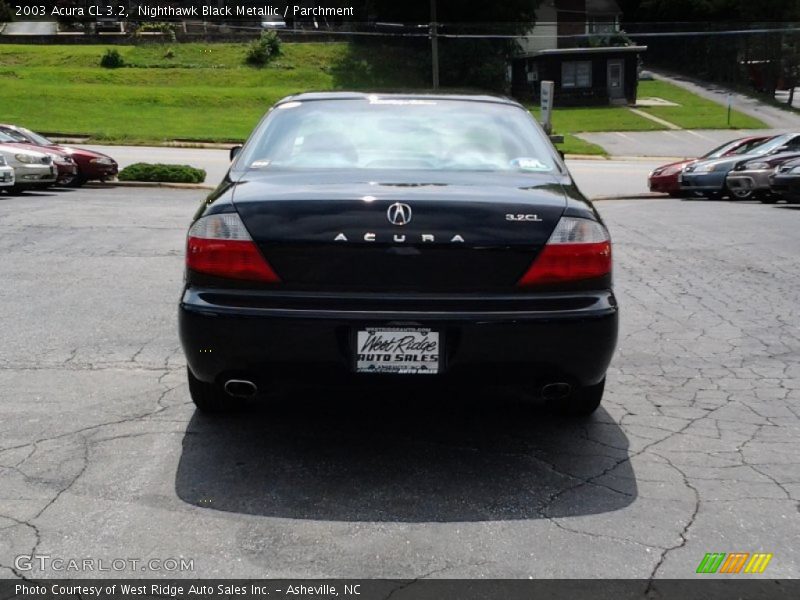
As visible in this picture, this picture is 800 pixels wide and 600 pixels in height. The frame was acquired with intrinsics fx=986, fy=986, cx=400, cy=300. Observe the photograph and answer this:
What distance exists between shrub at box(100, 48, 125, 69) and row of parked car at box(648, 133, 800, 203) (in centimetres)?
4447

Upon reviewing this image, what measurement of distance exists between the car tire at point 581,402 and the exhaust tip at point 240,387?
160cm

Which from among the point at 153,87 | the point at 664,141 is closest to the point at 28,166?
the point at 664,141

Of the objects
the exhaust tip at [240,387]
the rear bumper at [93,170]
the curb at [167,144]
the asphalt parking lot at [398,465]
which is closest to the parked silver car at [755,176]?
the asphalt parking lot at [398,465]

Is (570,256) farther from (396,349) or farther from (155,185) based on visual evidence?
(155,185)

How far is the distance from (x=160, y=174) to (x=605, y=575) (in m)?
19.6

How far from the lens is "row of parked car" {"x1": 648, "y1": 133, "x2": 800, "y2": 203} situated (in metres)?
16.8

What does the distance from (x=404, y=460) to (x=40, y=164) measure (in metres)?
14.9

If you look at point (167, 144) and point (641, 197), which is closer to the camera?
point (641, 197)

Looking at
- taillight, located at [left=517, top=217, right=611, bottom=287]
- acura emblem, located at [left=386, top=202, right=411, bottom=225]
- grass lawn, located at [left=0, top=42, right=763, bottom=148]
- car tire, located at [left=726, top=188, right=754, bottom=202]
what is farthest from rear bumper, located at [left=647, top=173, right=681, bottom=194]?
acura emblem, located at [left=386, top=202, right=411, bottom=225]

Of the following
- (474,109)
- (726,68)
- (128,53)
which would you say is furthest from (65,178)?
(726,68)

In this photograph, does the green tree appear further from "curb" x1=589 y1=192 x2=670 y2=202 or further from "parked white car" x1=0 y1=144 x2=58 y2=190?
"parked white car" x1=0 y1=144 x2=58 y2=190

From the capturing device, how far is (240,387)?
4.36 meters

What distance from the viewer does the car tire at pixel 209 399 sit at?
194 inches

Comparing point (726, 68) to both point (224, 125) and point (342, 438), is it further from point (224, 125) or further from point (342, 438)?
point (342, 438)
